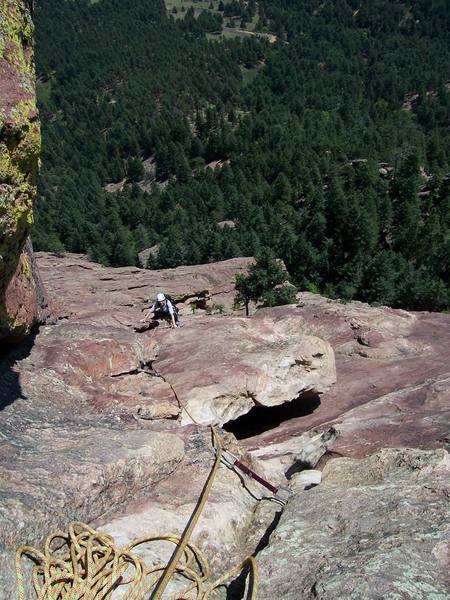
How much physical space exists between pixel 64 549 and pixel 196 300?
1027 inches

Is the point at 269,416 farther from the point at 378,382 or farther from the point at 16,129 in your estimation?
the point at 16,129

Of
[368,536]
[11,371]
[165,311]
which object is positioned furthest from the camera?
[165,311]

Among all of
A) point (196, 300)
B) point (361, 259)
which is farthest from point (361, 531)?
point (361, 259)

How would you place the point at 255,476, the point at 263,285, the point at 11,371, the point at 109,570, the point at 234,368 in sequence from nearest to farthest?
the point at 109,570
the point at 255,476
the point at 11,371
the point at 234,368
the point at 263,285

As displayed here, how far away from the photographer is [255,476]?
8.38 meters

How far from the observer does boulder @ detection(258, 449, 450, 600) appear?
17.1 ft

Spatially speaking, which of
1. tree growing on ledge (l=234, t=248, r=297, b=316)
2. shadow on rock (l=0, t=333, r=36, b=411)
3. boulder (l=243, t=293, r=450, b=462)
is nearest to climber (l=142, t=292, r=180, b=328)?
boulder (l=243, t=293, r=450, b=462)

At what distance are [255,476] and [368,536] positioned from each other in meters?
2.66

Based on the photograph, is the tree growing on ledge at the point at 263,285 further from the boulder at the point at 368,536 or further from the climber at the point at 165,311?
the boulder at the point at 368,536

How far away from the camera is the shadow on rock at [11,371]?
30.6 feet

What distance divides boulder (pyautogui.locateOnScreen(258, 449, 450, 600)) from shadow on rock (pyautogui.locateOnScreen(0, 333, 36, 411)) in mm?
5658

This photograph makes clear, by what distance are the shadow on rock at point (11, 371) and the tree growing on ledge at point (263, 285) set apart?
24.3 m

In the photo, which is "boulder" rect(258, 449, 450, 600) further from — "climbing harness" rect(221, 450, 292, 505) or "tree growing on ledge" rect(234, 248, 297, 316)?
"tree growing on ledge" rect(234, 248, 297, 316)

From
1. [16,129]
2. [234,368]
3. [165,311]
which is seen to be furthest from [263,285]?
[16,129]
